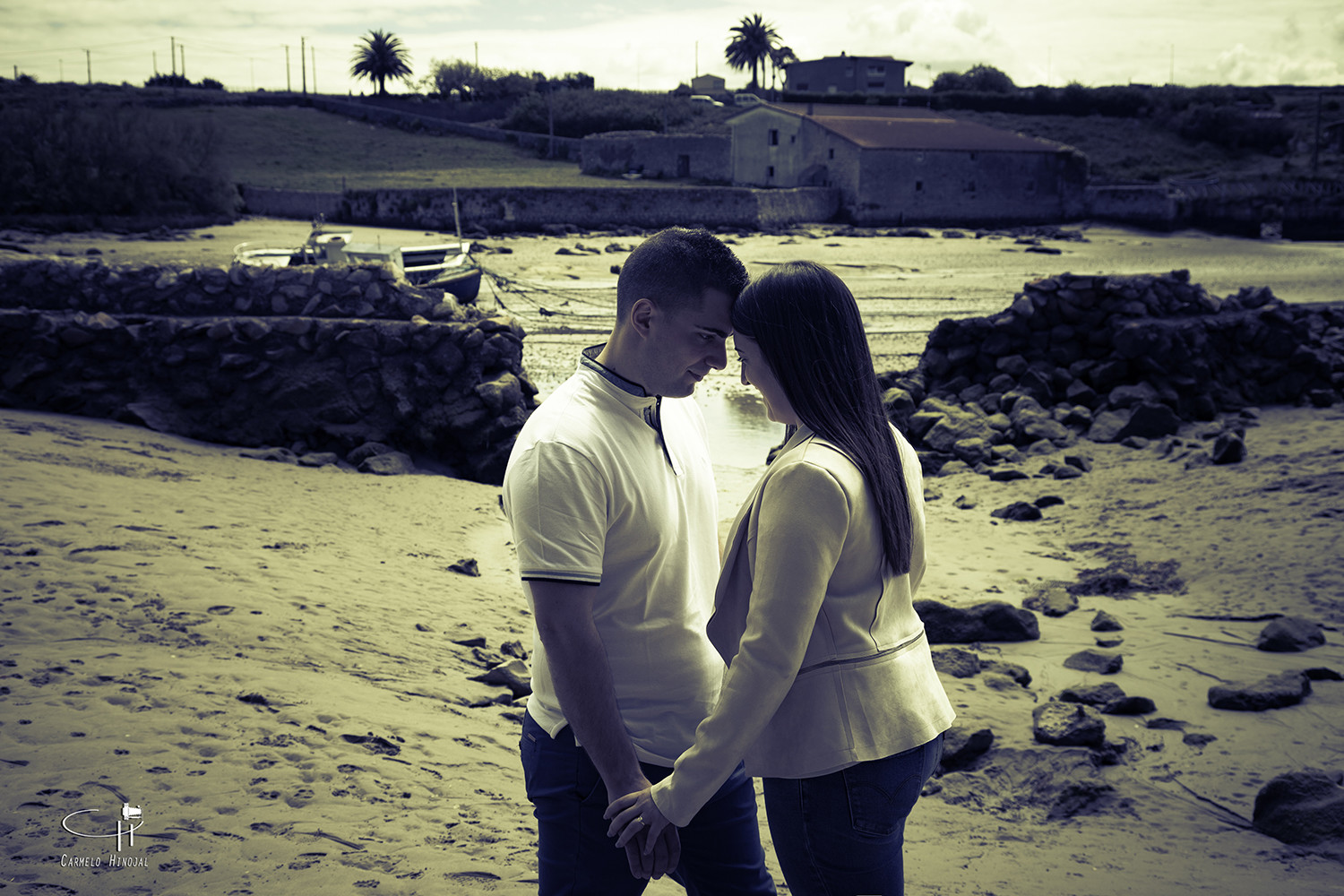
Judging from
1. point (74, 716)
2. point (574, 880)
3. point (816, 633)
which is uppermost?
point (816, 633)

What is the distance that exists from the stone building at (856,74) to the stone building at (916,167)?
28.0 meters

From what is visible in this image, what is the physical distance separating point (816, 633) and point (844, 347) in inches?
23.4

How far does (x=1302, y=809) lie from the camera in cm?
375

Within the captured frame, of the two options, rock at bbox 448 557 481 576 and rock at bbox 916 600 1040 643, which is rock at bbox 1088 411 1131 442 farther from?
rock at bbox 448 557 481 576

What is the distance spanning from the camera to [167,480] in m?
8.28

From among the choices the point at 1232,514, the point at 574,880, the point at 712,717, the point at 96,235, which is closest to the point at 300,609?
the point at 574,880

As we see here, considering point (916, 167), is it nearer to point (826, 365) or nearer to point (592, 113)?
point (592, 113)

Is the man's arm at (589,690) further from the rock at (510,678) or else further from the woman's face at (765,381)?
the rock at (510,678)

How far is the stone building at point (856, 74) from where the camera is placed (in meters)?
72.4

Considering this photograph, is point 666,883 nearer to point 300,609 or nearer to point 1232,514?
point 300,609

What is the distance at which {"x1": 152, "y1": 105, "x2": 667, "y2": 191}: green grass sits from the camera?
45.3m

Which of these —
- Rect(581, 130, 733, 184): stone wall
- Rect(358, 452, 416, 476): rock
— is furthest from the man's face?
Rect(581, 130, 733, 184): stone wall

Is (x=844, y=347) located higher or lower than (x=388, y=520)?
higher

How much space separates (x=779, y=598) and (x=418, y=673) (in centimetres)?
416
